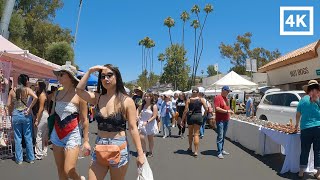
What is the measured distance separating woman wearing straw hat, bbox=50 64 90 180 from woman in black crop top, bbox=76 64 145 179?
76 cm

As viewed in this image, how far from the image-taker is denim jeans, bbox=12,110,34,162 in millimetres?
7921

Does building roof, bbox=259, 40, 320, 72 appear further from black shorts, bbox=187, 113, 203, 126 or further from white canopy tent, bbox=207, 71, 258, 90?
black shorts, bbox=187, 113, 203, 126

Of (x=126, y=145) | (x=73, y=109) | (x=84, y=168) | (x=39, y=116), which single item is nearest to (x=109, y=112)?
(x=126, y=145)

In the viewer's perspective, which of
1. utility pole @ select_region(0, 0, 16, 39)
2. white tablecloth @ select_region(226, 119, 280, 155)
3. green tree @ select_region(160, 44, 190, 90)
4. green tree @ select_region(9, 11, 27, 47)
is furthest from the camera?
green tree @ select_region(160, 44, 190, 90)

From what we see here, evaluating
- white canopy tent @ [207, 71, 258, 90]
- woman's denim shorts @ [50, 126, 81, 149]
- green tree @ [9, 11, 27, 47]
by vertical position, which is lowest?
woman's denim shorts @ [50, 126, 81, 149]

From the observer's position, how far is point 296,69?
19.9m

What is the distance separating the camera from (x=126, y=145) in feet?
12.2

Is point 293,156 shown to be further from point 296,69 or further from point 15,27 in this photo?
point 15,27

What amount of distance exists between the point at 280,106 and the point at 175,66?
4980cm

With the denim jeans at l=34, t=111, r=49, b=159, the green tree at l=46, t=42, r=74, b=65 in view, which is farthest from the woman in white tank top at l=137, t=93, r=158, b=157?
the green tree at l=46, t=42, r=74, b=65

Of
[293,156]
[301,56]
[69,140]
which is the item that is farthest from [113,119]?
[301,56]

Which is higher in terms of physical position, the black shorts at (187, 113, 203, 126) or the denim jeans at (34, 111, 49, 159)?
the black shorts at (187, 113, 203, 126)

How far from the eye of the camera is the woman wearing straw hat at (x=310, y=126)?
6.82 metres

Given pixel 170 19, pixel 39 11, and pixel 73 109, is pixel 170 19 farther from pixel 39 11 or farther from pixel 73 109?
pixel 73 109
